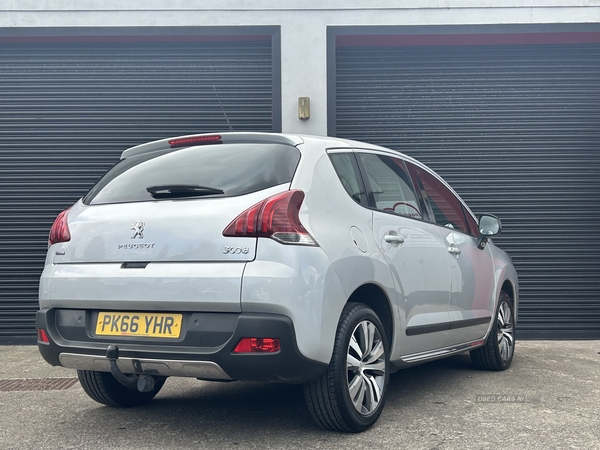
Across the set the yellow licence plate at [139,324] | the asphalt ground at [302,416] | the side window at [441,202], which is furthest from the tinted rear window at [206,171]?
the side window at [441,202]

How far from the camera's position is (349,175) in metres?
4.23

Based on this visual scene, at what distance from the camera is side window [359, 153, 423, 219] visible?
4.46 metres

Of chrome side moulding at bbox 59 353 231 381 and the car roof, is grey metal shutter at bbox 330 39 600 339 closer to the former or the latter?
the car roof

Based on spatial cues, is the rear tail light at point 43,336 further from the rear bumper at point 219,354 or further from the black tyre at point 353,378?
the black tyre at point 353,378

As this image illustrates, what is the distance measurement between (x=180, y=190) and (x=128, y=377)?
1248 millimetres

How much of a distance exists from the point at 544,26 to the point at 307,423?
22.5ft

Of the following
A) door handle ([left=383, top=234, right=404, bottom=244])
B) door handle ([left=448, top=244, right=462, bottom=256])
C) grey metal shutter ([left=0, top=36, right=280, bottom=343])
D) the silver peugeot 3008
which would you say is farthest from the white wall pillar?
door handle ([left=383, top=234, right=404, bottom=244])

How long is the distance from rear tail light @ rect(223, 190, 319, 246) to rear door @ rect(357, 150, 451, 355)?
0.76 m

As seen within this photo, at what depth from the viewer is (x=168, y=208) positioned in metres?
3.76

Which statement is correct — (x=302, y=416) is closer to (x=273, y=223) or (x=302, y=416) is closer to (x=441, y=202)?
(x=273, y=223)

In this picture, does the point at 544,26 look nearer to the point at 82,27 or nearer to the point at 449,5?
the point at 449,5

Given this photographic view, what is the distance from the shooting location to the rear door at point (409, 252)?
4363 millimetres

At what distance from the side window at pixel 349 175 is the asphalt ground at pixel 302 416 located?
131cm

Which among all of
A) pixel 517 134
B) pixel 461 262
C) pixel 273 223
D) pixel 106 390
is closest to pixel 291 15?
pixel 517 134
